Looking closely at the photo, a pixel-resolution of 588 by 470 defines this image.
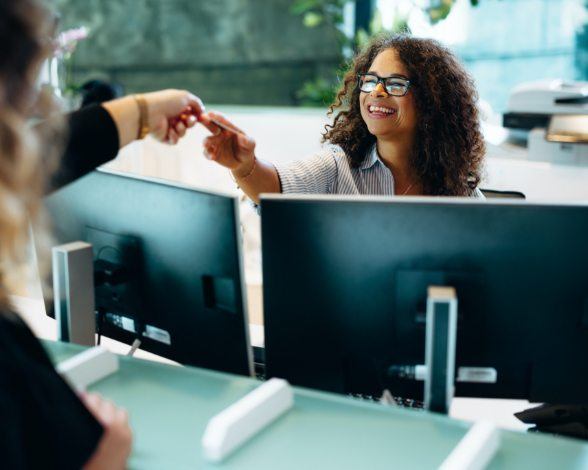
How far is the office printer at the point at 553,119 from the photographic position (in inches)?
111

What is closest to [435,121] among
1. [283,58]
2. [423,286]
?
[423,286]

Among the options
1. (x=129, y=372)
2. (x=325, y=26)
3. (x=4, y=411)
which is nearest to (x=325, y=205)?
(x=129, y=372)

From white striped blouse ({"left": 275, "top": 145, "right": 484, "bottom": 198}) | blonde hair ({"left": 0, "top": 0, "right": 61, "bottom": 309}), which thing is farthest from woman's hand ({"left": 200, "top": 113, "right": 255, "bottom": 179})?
blonde hair ({"left": 0, "top": 0, "right": 61, "bottom": 309})

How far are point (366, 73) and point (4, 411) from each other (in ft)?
4.92

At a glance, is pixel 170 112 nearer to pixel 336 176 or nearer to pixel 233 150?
pixel 233 150

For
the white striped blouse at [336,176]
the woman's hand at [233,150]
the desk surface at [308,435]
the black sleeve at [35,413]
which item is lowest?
the desk surface at [308,435]

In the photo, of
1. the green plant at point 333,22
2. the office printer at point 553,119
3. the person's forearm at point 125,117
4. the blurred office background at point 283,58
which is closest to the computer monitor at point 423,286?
the person's forearm at point 125,117

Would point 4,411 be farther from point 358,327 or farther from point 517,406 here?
point 517,406

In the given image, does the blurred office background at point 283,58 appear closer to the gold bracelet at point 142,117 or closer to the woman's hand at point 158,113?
the woman's hand at point 158,113

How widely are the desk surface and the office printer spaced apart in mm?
1905

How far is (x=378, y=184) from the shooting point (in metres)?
2.10

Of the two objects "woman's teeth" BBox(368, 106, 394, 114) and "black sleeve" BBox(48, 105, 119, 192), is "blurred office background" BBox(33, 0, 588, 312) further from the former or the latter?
"black sleeve" BBox(48, 105, 119, 192)

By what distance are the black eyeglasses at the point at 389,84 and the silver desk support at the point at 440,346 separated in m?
0.96

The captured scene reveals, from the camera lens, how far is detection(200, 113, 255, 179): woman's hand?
1.87m
